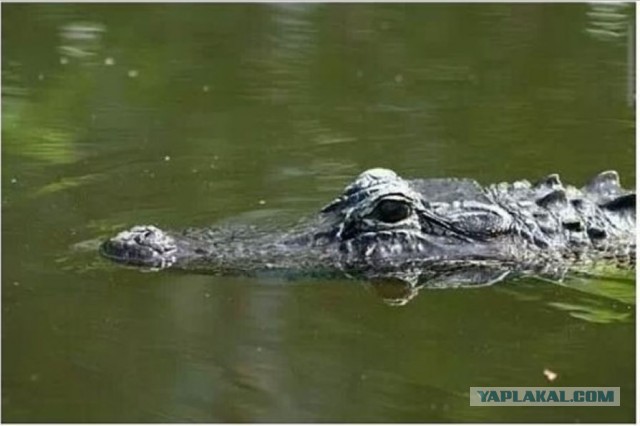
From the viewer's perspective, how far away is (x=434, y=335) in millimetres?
5664

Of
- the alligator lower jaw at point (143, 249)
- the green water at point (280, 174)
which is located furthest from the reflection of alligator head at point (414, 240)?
the green water at point (280, 174)

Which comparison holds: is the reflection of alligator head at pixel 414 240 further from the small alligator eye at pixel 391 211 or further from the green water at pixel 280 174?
the green water at pixel 280 174

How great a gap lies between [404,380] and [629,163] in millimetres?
3172

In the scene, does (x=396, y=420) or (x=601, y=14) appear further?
(x=601, y=14)

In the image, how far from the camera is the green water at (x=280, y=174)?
17.2 feet

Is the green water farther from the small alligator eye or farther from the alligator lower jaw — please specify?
the small alligator eye

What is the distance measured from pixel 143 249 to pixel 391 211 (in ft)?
3.58

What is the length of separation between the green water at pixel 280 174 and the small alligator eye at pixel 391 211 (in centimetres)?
38

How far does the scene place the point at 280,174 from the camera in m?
7.58

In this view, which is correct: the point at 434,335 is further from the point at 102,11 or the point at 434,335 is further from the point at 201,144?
the point at 102,11

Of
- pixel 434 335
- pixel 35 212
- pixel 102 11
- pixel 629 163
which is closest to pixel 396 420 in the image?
pixel 434 335

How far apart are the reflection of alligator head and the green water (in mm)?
170

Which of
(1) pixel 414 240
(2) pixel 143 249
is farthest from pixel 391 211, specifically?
(2) pixel 143 249

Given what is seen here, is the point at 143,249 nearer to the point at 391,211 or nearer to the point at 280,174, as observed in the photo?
the point at 391,211
